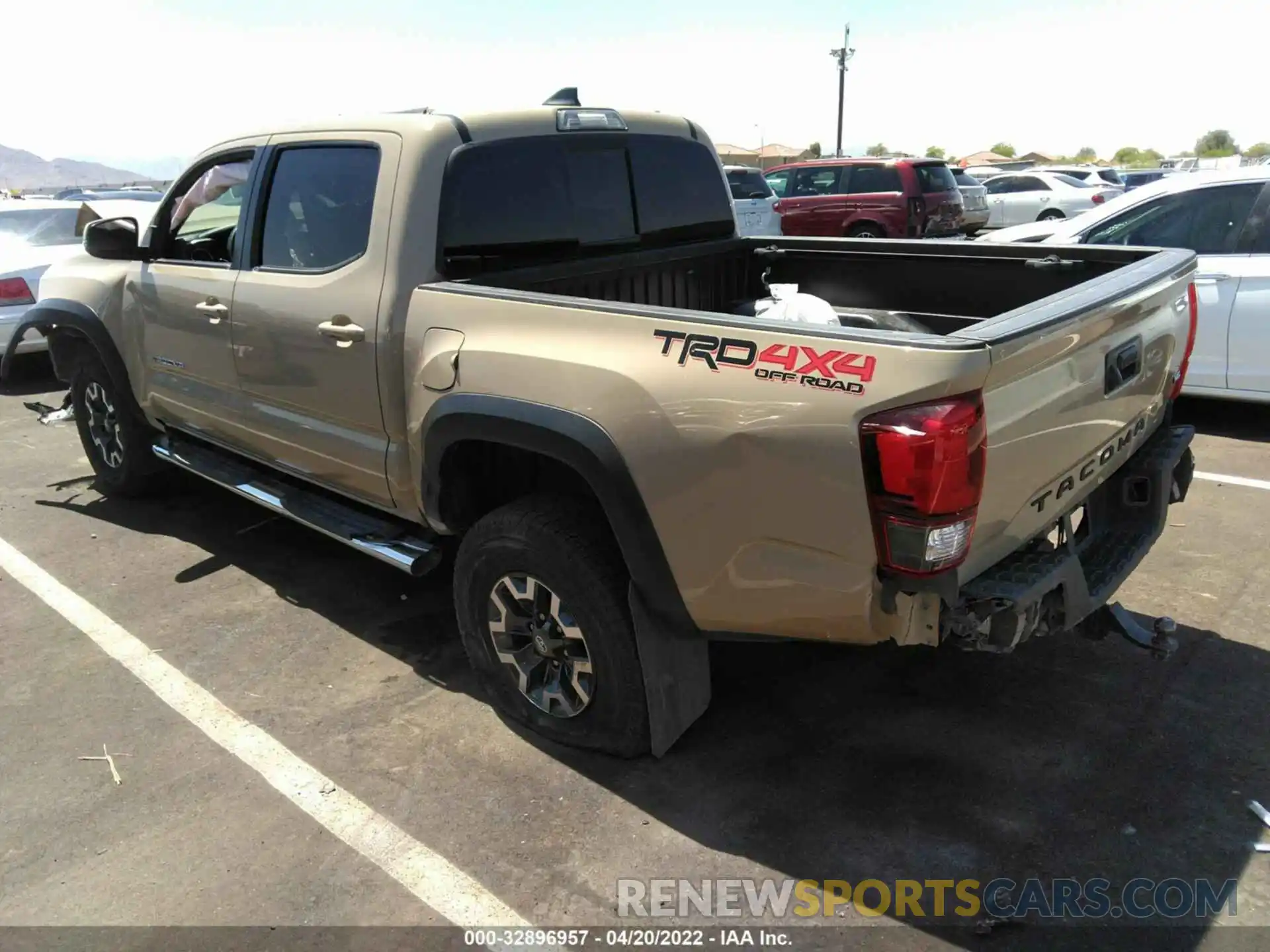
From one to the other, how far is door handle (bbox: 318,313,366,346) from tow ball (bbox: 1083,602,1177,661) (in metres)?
2.67

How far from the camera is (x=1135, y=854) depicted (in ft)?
8.55

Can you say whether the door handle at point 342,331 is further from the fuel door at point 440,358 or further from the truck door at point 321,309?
the fuel door at point 440,358

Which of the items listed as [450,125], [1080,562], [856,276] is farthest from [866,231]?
[1080,562]

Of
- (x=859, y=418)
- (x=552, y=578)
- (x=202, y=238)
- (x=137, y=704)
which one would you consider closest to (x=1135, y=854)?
(x=859, y=418)

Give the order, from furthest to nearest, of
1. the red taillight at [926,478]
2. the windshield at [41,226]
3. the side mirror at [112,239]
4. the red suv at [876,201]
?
the red suv at [876,201], the windshield at [41,226], the side mirror at [112,239], the red taillight at [926,478]

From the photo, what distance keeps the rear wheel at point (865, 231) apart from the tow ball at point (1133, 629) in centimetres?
1341

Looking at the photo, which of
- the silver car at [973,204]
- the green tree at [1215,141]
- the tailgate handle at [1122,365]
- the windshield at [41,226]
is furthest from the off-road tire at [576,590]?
the green tree at [1215,141]

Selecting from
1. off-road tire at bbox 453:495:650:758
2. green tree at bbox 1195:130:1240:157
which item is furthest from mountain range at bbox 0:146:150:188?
off-road tire at bbox 453:495:650:758

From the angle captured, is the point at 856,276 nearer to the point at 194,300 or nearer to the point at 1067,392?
the point at 1067,392

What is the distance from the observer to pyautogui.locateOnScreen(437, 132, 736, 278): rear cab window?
3338mm

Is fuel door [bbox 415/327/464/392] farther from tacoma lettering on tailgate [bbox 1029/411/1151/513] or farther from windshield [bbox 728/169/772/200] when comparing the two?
windshield [bbox 728/169/772/200]

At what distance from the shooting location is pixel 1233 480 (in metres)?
5.34

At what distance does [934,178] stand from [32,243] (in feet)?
42.5

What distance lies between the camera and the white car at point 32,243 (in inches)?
331
